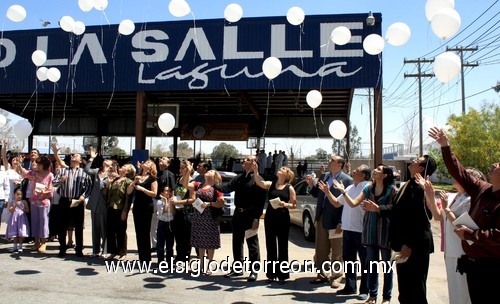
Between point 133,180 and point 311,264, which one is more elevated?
point 133,180

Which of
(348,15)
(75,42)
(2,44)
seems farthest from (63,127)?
(348,15)

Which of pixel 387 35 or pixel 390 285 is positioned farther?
pixel 387 35

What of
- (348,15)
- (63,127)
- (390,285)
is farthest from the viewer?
(63,127)

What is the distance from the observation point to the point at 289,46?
39.8ft

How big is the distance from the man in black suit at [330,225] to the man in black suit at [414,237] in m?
1.34

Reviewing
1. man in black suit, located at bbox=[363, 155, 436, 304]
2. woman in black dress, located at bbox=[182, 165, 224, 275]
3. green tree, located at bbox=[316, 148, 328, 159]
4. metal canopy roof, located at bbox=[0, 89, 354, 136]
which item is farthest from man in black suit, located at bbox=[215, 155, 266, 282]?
green tree, located at bbox=[316, 148, 328, 159]

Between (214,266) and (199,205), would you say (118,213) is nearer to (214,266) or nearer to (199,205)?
(199,205)

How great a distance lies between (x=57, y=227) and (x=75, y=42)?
8113mm

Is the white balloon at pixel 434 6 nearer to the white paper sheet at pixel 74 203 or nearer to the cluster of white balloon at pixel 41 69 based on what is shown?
the white paper sheet at pixel 74 203

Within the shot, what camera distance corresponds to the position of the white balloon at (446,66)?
5410mm

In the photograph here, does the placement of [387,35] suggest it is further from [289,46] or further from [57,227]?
[57,227]

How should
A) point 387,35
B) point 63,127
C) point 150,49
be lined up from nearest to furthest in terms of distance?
point 387,35 → point 150,49 → point 63,127

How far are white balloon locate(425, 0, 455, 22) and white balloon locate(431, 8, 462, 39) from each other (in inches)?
9.5

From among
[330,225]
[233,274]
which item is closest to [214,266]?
[233,274]
